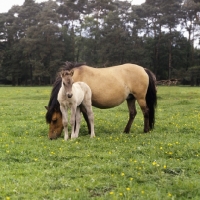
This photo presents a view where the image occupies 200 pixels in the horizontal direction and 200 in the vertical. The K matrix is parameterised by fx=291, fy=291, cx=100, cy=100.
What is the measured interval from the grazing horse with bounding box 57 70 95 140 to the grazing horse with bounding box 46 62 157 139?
0.35m

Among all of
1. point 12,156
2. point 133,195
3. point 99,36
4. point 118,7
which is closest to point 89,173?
point 133,195

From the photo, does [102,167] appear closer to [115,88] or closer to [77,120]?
[77,120]

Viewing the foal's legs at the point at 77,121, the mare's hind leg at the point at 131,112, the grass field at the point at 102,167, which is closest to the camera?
the grass field at the point at 102,167

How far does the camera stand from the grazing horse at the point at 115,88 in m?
8.55

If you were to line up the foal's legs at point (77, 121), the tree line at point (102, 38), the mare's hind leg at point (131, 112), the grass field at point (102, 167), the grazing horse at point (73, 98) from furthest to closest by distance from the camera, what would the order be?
the tree line at point (102, 38), the mare's hind leg at point (131, 112), the foal's legs at point (77, 121), the grazing horse at point (73, 98), the grass field at point (102, 167)

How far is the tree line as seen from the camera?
171ft

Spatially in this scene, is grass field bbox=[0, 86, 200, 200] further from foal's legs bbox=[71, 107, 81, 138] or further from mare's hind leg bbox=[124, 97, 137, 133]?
mare's hind leg bbox=[124, 97, 137, 133]

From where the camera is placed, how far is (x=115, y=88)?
30.3 feet

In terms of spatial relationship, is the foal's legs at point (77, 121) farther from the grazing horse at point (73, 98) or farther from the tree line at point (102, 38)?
the tree line at point (102, 38)

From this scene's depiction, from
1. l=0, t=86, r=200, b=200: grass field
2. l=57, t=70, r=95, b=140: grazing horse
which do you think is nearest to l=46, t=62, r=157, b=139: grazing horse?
l=57, t=70, r=95, b=140: grazing horse

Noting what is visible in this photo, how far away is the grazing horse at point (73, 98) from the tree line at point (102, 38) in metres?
43.6

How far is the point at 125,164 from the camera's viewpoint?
5719 millimetres

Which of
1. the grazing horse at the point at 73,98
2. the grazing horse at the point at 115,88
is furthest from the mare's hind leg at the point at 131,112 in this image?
the grazing horse at the point at 73,98

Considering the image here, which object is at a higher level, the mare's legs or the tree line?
the tree line
